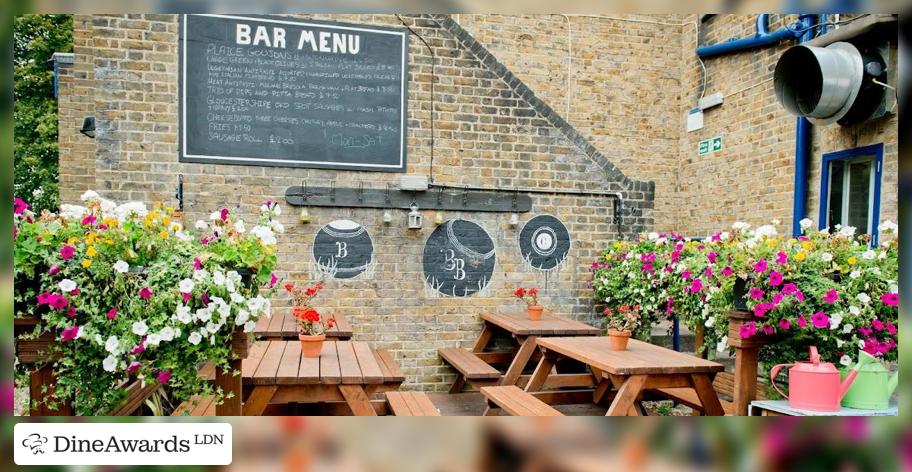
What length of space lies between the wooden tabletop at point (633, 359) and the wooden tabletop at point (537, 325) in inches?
25.4

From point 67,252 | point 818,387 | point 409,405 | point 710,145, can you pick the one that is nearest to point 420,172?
point 409,405

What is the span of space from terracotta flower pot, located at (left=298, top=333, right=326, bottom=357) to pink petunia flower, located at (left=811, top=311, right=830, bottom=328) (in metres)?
2.95

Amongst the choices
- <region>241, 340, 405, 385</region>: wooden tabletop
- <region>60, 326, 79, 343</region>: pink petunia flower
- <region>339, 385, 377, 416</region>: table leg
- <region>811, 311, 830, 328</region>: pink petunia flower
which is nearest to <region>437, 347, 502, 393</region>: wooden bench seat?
<region>241, 340, 405, 385</region>: wooden tabletop

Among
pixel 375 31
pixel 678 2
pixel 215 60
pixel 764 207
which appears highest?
pixel 375 31

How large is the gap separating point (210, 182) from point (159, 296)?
138 inches

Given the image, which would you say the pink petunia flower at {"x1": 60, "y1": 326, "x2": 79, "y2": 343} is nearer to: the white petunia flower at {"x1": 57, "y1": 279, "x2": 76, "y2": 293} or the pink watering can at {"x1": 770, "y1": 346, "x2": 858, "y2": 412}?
the white petunia flower at {"x1": 57, "y1": 279, "x2": 76, "y2": 293}

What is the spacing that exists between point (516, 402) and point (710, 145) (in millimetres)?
6744

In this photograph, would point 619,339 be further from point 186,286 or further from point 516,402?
point 186,286

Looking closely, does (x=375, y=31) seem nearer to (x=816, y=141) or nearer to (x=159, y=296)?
(x=159, y=296)

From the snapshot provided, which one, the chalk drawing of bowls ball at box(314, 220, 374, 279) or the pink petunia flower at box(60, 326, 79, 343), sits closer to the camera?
the pink petunia flower at box(60, 326, 79, 343)

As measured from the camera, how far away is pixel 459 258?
6.35 metres

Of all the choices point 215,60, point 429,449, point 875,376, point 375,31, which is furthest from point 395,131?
point 429,449

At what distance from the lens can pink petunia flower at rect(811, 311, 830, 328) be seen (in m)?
3.23

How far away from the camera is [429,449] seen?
139cm
